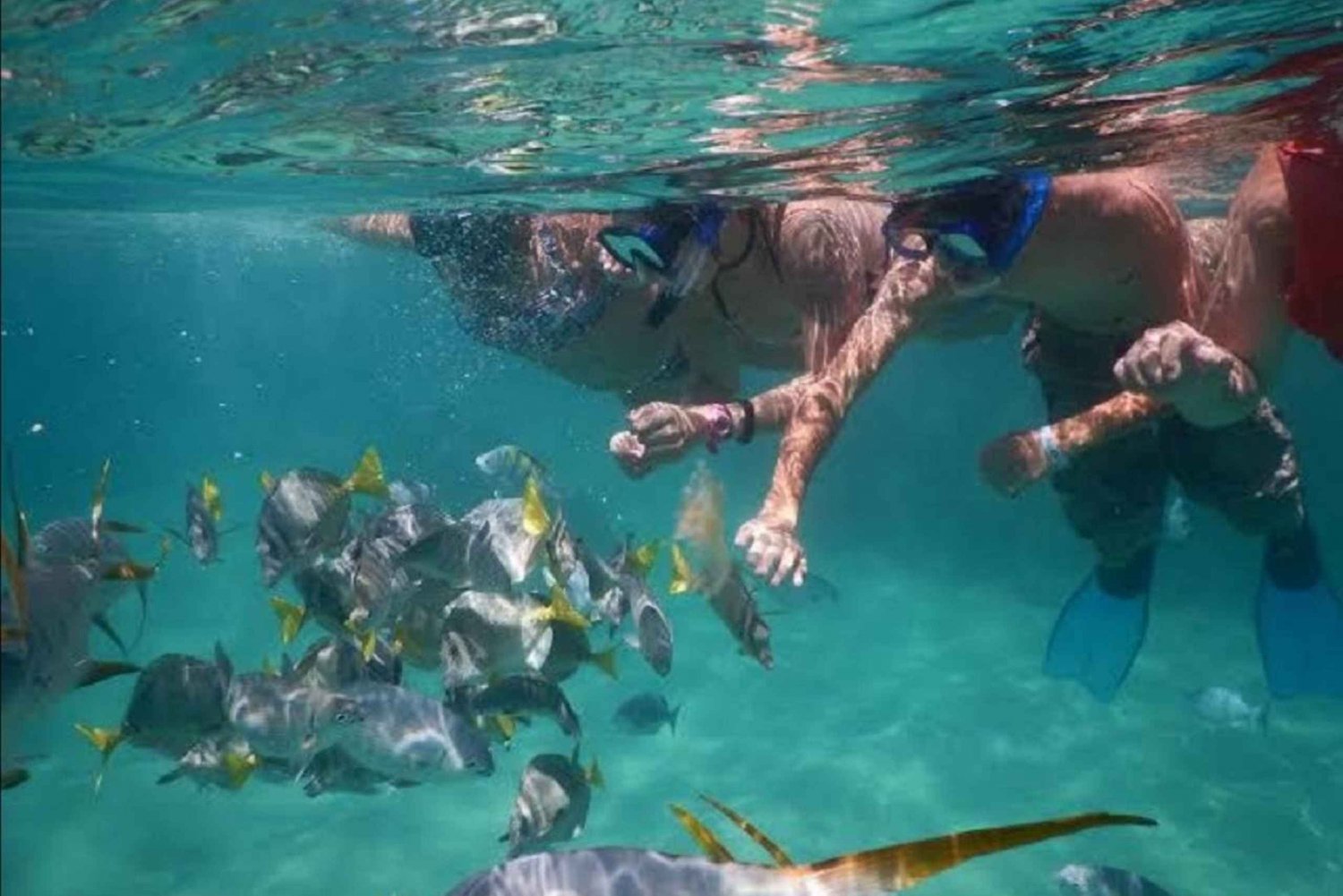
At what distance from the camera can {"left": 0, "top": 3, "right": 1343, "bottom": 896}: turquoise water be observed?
319 inches

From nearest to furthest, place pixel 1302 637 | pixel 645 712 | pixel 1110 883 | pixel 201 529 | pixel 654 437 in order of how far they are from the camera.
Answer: pixel 654 437, pixel 1110 883, pixel 201 529, pixel 1302 637, pixel 645 712

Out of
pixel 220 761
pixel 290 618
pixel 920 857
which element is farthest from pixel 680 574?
pixel 920 857

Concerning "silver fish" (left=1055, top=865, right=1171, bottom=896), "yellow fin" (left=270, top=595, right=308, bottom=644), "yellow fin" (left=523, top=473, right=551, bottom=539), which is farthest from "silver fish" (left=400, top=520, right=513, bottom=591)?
"silver fish" (left=1055, top=865, right=1171, bottom=896)

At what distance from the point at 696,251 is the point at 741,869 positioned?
5856mm

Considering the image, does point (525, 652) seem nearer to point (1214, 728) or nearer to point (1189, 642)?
point (1214, 728)

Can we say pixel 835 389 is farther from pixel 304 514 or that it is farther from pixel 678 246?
pixel 304 514

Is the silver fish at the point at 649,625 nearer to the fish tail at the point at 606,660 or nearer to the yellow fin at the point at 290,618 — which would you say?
the fish tail at the point at 606,660

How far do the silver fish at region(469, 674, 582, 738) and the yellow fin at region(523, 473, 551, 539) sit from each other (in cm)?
93

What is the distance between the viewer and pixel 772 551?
4.47 metres

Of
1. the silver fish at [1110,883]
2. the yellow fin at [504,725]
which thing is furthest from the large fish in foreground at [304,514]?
the silver fish at [1110,883]

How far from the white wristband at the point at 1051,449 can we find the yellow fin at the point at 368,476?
409 centimetres

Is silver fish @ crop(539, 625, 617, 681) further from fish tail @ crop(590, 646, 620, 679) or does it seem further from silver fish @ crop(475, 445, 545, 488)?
silver fish @ crop(475, 445, 545, 488)

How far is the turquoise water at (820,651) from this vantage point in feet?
26.6

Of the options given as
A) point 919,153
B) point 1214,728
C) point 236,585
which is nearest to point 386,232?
point 919,153
